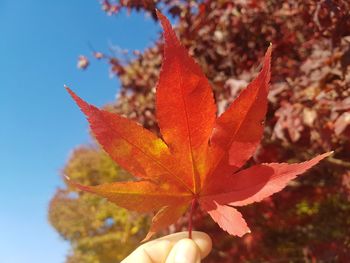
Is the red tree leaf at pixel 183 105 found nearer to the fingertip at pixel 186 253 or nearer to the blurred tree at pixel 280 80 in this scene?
the fingertip at pixel 186 253

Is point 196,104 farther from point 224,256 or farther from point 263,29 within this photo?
point 224,256

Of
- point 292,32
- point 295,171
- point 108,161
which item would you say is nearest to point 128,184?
point 295,171

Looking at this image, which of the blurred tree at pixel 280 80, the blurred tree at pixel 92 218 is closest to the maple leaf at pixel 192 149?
the blurred tree at pixel 280 80

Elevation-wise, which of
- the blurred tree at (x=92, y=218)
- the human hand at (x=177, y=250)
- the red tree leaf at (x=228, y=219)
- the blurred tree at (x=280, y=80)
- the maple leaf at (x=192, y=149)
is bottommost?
the blurred tree at (x=92, y=218)

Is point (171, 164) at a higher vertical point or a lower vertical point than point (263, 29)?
higher

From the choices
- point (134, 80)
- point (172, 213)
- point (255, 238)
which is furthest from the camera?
point (255, 238)

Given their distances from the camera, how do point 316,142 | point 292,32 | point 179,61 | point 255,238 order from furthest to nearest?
point 255,238 < point 292,32 < point 316,142 < point 179,61
